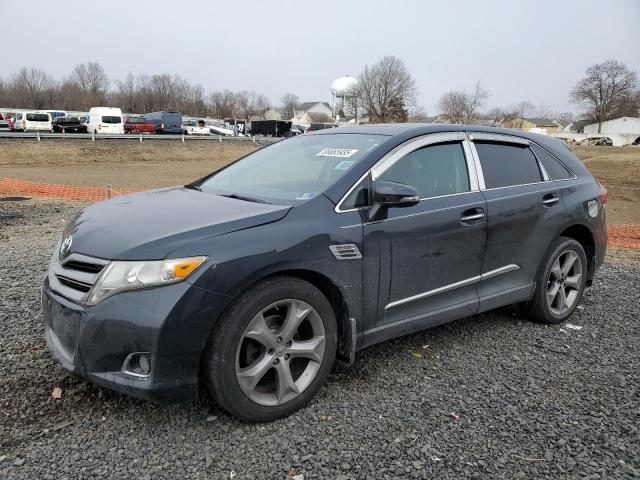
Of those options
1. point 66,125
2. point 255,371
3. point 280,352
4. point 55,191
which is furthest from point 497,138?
point 66,125

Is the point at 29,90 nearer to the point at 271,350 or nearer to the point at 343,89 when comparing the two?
the point at 343,89

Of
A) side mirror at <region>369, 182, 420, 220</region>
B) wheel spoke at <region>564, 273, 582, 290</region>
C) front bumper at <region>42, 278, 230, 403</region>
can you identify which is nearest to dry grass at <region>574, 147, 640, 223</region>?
wheel spoke at <region>564, 273, 582, 290</region>

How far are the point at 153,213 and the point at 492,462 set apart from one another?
2.26 meters

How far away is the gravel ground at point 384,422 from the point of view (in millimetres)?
2518

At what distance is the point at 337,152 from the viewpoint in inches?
142

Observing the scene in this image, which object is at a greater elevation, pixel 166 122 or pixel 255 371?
pixel 166 122

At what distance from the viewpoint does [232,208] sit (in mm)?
3062

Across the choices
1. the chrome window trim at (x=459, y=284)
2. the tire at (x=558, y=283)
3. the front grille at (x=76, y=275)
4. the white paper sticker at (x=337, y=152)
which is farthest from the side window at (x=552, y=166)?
the front grille at (x=76, y=275)

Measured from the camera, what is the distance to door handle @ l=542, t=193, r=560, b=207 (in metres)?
4.17

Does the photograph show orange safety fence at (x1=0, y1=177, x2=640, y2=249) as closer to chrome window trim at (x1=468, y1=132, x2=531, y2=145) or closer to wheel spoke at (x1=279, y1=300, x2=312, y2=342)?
chrome window trim at (x1=468, y1=132, x2=531, y2=145)

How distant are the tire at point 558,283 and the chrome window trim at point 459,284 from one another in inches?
16.5

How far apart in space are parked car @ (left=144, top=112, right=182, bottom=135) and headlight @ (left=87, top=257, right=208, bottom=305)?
47.6 meters

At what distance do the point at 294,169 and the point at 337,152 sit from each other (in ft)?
1.11

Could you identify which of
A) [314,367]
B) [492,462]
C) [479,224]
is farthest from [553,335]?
[314,367]
